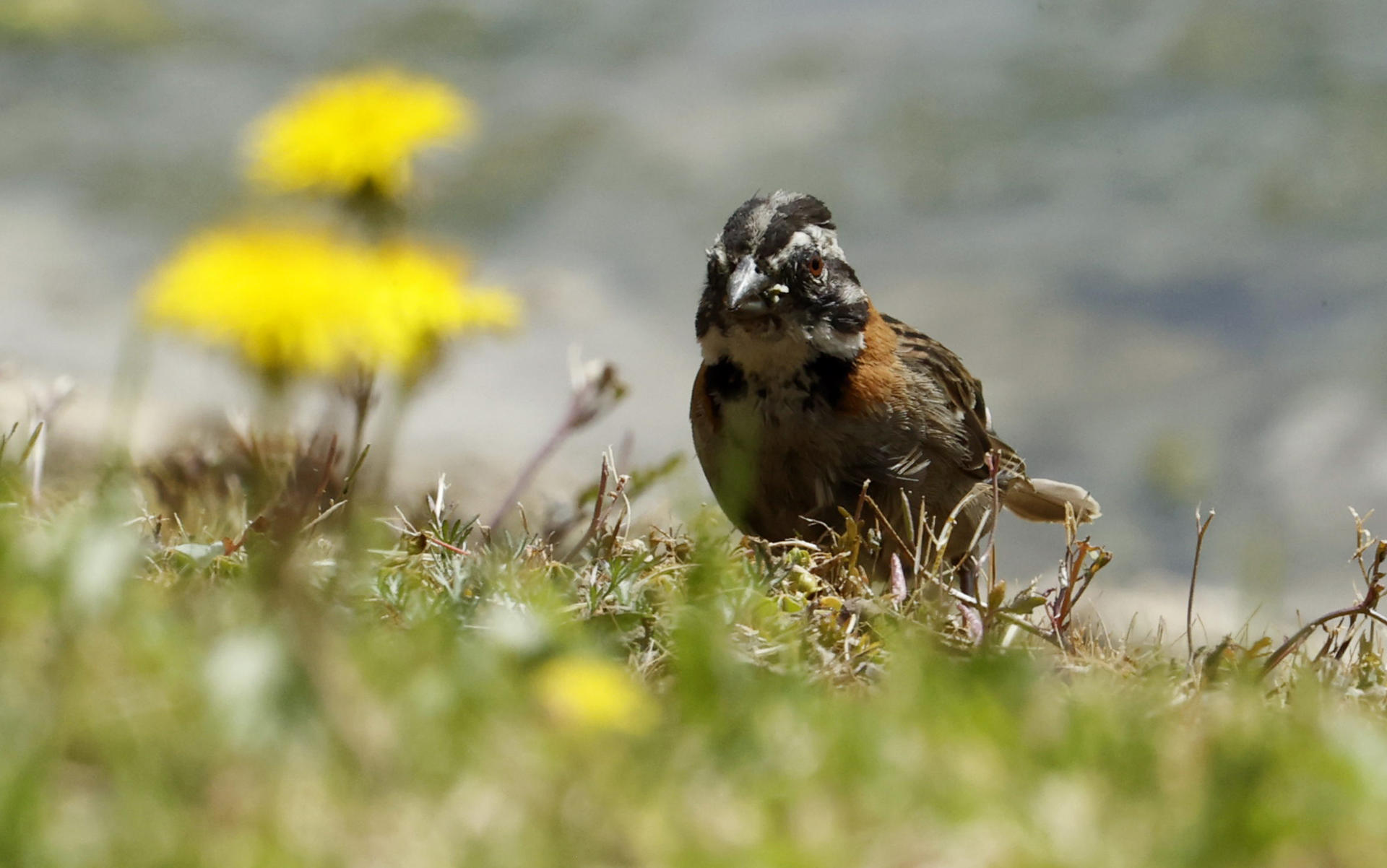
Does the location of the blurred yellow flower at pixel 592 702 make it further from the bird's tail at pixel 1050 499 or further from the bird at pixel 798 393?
the bird's tail at pixel 1050 499

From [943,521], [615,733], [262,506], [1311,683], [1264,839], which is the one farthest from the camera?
[943,521]

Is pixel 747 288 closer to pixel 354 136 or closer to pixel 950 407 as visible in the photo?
pixel 950 407

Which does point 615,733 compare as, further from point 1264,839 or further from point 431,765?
point 1264,839

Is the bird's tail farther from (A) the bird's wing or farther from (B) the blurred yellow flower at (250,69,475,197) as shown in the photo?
(B) the blurred yellow flower at (250,69,475,197)

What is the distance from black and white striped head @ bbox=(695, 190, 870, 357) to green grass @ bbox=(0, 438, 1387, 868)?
2430 mm

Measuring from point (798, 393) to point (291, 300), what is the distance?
4157mm

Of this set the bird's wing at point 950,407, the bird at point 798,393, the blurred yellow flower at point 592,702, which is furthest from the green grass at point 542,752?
the bird's wing at point 950,407

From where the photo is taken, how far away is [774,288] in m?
5.98

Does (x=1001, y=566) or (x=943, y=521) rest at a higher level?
(x=943, y=521)

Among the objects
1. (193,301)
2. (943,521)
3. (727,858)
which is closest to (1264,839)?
(727,858)

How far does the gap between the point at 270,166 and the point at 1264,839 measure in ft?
6.07

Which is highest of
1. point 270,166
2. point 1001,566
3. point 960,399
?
point 270,166

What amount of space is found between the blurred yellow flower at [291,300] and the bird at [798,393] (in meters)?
3.62

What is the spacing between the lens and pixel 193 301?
203 centimetres
